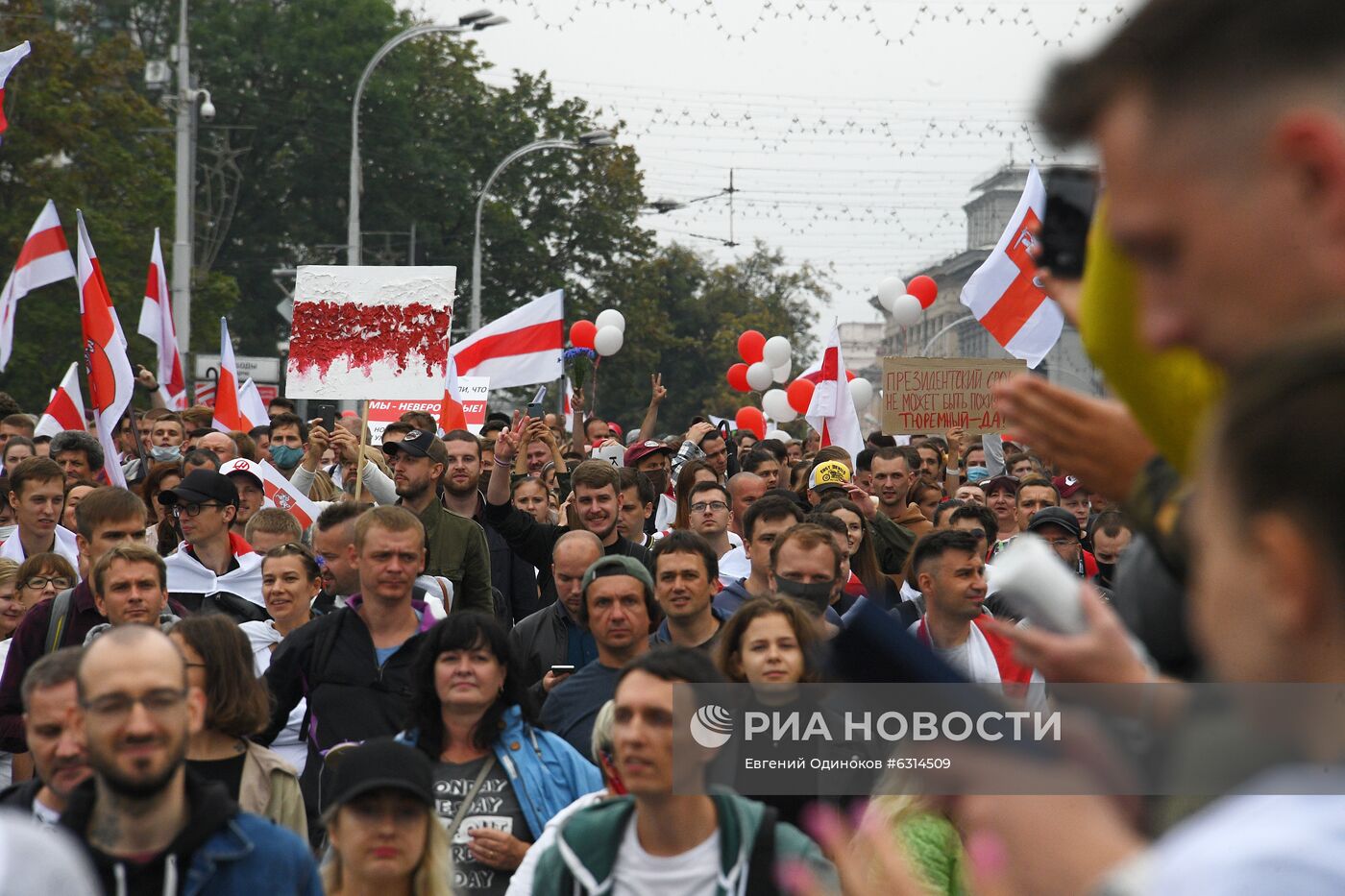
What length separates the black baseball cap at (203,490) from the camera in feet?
28.0

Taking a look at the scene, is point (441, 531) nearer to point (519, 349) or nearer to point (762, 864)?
point (762, 864)

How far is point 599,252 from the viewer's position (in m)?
51.1

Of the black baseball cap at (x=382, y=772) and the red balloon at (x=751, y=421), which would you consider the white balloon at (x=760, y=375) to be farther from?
the black baseball cap at (x=382, y=772)

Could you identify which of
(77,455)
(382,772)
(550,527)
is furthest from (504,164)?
(382,772)

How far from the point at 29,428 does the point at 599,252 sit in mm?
39422

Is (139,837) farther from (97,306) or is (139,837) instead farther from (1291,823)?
(97,306)

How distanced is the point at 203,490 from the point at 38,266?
697 centimetres

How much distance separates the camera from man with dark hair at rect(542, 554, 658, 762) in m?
6.44

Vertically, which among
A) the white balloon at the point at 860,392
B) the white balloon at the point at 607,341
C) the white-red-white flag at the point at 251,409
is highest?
the white balloon at the point at 607,341

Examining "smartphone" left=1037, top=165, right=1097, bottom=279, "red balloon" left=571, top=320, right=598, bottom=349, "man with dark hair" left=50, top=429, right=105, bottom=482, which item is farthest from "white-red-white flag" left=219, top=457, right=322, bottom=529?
"red balloon" left=571, top=320, right=598, bottom=349

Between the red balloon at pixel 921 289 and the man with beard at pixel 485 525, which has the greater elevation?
the red balloon at pixel 921 289

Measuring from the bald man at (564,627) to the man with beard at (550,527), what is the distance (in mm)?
809

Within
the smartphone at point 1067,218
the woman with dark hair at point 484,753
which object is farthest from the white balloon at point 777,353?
the smartphone at point 1067,218

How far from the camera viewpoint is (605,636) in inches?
263
